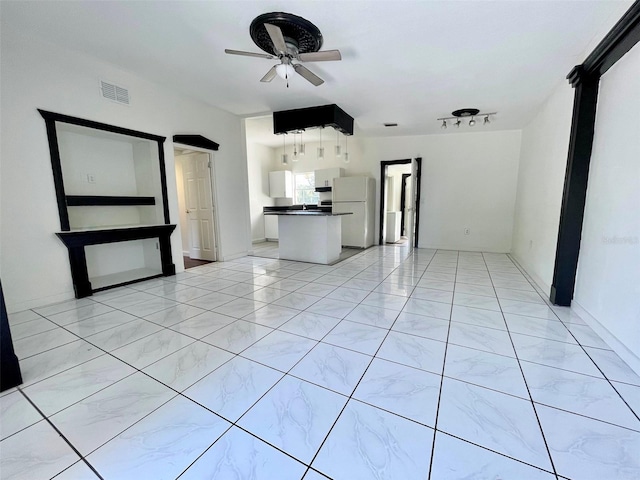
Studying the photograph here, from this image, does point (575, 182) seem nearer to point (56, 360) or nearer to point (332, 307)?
point (332, 307)

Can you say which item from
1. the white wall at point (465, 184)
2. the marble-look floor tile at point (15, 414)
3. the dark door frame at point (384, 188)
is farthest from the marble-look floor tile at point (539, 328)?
the white wall at point (465, 184)

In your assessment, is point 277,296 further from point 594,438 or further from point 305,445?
point 594,438

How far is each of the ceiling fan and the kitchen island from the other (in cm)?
239

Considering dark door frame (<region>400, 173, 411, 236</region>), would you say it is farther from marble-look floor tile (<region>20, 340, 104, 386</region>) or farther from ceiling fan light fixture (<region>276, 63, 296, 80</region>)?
marble-look floor tile (<region>20, 340, 104, 386</region>)

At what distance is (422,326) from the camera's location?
2.32m

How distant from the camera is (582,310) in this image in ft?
8.04

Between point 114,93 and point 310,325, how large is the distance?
3.74 meters

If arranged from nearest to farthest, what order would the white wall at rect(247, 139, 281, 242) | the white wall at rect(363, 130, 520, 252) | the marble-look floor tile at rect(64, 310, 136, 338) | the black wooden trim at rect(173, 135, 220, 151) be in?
the marble-look floor tile at rect(64, 310, 136, 338) → the black wooden trim at rect(173, 135, 220, 151) → the white wall at rect(363, 130, 520, 252) → the white wall at rect(247, 139, 281, 242)

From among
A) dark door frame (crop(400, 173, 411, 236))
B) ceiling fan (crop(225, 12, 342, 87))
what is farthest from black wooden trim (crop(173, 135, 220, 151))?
dark door frame (crop(400, 173, 411, 236))

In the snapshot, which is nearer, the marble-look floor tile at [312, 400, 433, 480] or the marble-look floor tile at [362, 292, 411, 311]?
the marble-look floor tile at [312, 400, 433, 480]

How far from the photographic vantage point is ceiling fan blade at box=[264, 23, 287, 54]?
2061 mm

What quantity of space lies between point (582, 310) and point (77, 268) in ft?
17.5

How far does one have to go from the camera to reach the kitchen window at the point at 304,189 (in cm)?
796

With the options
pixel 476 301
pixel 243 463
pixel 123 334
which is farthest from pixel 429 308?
pixel 123 334
